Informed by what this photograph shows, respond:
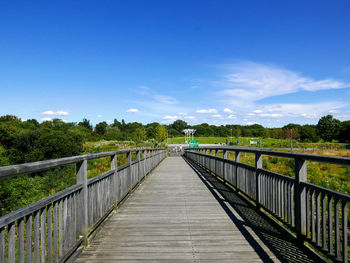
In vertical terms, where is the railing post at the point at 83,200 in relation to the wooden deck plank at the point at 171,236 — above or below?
above

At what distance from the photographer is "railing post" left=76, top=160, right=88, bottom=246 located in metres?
3.20

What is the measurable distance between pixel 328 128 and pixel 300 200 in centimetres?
12800

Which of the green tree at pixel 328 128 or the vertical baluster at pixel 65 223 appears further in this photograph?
the green tree at pixel 328 128

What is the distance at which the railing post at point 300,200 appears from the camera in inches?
125

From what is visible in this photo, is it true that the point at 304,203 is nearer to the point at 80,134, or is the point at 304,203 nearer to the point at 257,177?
the point at 257,177

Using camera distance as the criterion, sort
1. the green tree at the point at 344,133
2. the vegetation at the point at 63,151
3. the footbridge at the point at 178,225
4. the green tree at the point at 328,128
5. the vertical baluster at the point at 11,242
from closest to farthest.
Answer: the vertical baluster at the point at 11,242 < the footbridge at the point at 178,225 < the vegetation at the point at 63,151 < the green tree at the point at 344,133 < the green tree at the point at 328,128

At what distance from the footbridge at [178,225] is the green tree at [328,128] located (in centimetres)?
12642

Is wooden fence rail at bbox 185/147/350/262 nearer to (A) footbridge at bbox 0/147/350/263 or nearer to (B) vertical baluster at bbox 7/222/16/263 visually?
(A) footbridge at bbox 0/147/350/263

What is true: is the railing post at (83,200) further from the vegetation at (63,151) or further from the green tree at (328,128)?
the green tree at (328,128)

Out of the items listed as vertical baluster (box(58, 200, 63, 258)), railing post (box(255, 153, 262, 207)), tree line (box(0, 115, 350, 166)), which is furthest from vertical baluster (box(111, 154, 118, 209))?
tree line (box(0, 115, 350, 166))

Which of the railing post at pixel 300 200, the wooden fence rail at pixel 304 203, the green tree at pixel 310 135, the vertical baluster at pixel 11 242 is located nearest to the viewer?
the vertical baluster at pixel 11 242

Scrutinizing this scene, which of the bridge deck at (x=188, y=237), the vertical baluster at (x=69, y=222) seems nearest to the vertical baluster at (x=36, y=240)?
the vertical baluster at (x=69, y=222)

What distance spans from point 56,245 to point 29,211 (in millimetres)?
713

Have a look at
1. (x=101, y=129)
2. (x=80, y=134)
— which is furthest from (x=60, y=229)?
(x=101, y=129)
